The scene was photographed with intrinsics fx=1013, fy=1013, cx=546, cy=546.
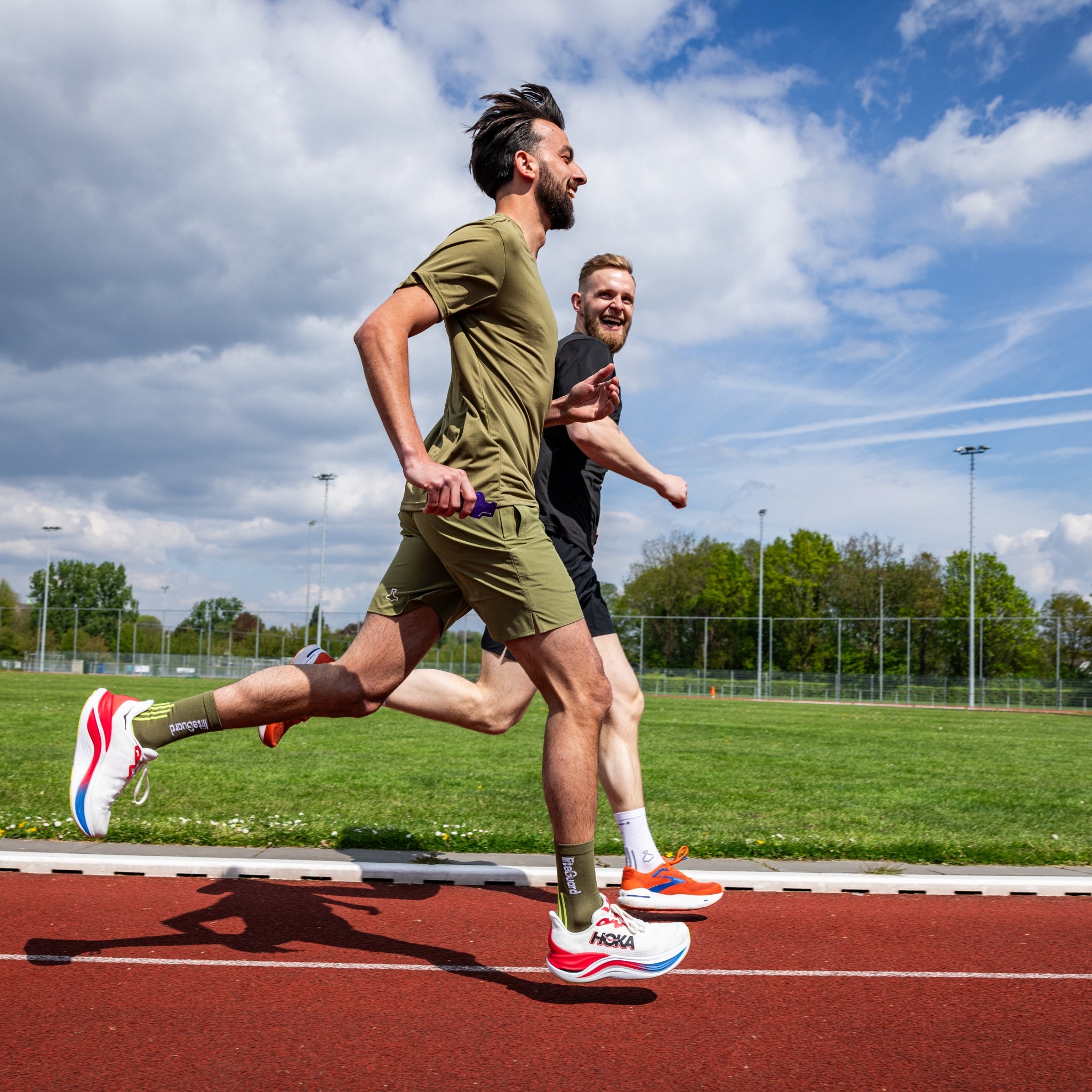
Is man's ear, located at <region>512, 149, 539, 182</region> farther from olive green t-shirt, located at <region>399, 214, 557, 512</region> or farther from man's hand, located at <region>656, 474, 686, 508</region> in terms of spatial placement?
man's hand, located at <region>656, 474, 686, 508</region>

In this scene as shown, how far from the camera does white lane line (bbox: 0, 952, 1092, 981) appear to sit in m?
3.03

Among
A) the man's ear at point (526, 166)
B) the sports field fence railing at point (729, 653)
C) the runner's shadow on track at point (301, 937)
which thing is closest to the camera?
the runner's shadow on track at point (301, 937)

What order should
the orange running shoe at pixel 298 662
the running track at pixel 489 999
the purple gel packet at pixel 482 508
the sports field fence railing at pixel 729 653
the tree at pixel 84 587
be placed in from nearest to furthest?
the running track at pixel 489 999 → the purple gel packet at pixel 482 508 → the orange running shoe at pixel 298 662 → the sports field fence railing at pixel 729 653 → the tree at pixel 84 587

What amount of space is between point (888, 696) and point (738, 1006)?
4986cm

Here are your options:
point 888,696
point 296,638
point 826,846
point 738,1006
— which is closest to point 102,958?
point 738,1006

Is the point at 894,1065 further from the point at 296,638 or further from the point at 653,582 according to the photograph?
the point at 653,582

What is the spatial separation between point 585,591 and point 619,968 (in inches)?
60.5

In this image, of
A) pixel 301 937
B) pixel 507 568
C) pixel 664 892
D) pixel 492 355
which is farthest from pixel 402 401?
pixel 664 892

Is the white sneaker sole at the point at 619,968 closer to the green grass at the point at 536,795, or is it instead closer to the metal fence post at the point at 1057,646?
the green grass at the point at 536,795

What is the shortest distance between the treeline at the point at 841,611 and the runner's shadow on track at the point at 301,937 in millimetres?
53064

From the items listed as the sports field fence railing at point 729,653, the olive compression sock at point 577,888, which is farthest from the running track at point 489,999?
the sports field fence railing at point 729,653

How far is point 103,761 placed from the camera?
10.0 feet

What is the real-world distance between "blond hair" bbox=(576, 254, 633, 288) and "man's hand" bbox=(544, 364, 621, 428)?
1.20 meters

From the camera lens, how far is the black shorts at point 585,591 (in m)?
3.89
